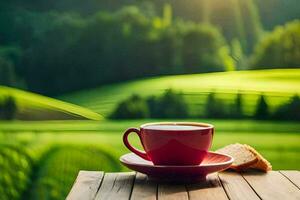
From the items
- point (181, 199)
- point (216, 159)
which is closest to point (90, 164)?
point (216, 159)

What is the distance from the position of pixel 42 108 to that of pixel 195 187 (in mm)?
1535

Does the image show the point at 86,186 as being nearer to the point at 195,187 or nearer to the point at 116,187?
the point at 116,187

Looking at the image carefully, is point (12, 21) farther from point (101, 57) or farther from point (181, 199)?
point (181, 199)

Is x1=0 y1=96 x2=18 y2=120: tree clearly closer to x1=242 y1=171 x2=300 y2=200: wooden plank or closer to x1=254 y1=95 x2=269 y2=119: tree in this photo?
x1=254 y1=95 x2=269 y2=119: tree

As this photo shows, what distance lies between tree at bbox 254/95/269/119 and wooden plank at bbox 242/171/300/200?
1.23 metres

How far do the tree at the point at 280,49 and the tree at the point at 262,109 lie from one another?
129 mm

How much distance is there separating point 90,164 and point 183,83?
0.48 meters

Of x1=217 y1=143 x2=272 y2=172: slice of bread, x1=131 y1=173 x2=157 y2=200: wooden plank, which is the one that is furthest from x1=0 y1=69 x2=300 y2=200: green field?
x1=131 y1=173 x2=157 y2=200: wooden plank

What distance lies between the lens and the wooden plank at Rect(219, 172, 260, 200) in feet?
4.41

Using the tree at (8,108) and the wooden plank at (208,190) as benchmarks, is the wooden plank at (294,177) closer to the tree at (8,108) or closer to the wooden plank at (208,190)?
the wooden plank at (208,190)

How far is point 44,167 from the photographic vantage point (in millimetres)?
2801

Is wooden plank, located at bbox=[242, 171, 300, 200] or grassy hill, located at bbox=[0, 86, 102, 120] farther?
grassy hill, located at bbox=[0, 86, 102, 120]

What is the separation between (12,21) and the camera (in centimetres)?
290

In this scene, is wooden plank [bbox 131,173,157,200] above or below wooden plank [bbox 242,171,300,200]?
above
